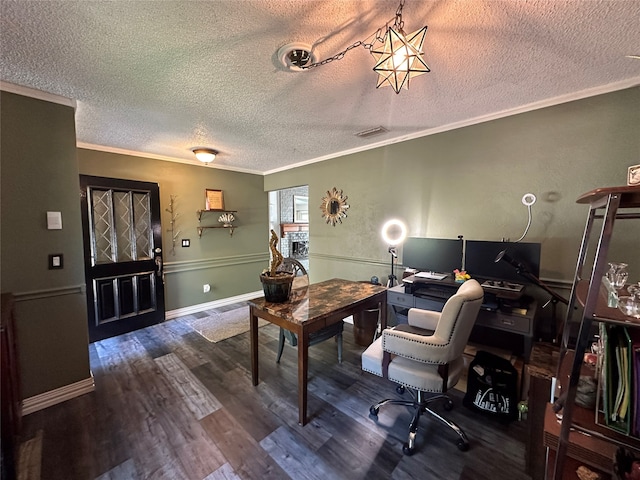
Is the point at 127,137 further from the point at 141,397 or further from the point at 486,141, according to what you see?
the point at 486,141

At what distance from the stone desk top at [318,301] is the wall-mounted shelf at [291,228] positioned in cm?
452

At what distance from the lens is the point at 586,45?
4.72 feet

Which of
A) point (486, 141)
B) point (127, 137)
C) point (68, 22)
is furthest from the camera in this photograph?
point (127, 137)

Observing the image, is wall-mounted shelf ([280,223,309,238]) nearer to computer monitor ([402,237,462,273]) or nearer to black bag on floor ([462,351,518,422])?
computer monitor ([402,237,462,273])

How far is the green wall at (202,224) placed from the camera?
3525 mm

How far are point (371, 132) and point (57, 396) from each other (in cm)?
374

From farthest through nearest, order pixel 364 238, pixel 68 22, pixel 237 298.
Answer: pixel 237 298
pixel 364 238
pixel 68 22

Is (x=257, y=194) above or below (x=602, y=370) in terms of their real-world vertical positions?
above

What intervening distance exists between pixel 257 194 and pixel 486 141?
371 cm

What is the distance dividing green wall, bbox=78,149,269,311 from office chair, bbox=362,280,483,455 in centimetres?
332

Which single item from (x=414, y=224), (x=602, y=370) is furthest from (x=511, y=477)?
(x=414, y=224)

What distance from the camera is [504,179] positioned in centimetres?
238

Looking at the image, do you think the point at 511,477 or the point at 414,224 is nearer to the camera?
the point at 511,477

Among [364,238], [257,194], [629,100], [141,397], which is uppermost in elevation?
[629,100]
